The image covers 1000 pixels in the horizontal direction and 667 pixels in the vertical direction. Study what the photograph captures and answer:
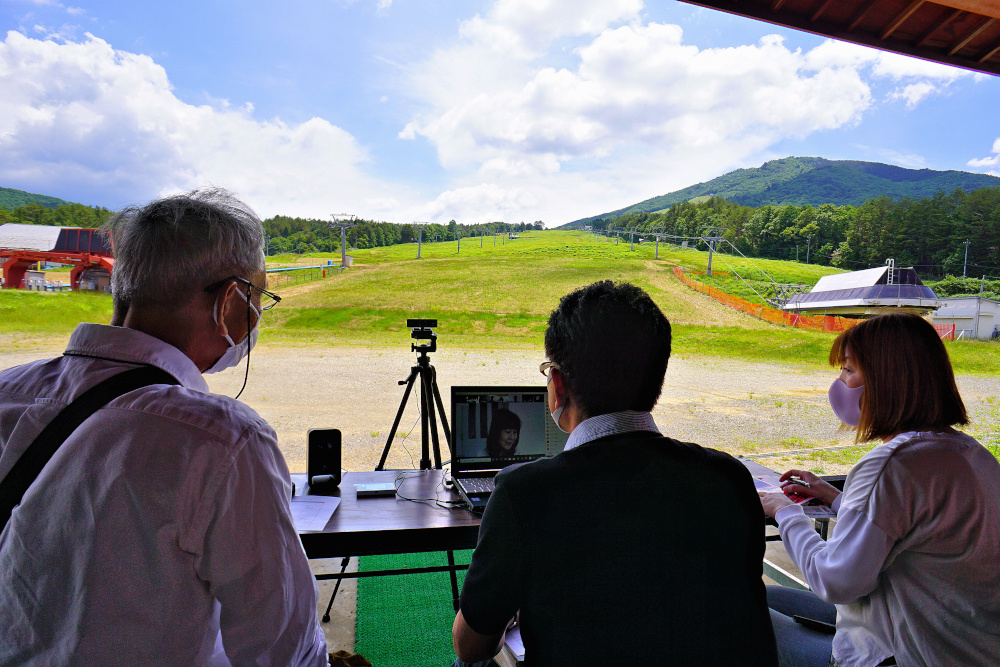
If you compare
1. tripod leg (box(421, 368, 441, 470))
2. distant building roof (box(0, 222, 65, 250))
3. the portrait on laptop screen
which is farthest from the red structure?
the portrait on laptop screen

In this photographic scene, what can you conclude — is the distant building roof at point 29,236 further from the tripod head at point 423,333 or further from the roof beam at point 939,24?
the roof beam at point 939,24

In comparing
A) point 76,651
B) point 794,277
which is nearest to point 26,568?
point 76,651

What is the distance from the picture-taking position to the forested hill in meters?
4.95

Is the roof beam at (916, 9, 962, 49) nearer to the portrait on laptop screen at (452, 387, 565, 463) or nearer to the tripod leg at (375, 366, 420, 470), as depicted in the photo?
the portrait on laptop screen at (452, 387, 565, 463)

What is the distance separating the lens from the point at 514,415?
213 centimetres

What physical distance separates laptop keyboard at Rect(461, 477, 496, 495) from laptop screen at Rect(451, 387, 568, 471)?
6cm

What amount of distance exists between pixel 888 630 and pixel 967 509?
0.31 meters

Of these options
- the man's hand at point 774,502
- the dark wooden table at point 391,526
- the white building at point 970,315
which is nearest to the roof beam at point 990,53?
the white building at point 970,315

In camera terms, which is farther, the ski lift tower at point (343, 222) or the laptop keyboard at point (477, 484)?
the ski lift tower at point (343, 222)

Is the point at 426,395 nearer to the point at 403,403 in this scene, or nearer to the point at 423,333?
the point at 403,403

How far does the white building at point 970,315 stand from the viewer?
449cm

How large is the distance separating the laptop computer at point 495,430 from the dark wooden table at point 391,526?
0.15 meters

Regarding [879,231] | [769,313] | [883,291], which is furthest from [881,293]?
[769,313]

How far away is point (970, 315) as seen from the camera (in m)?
4.54
